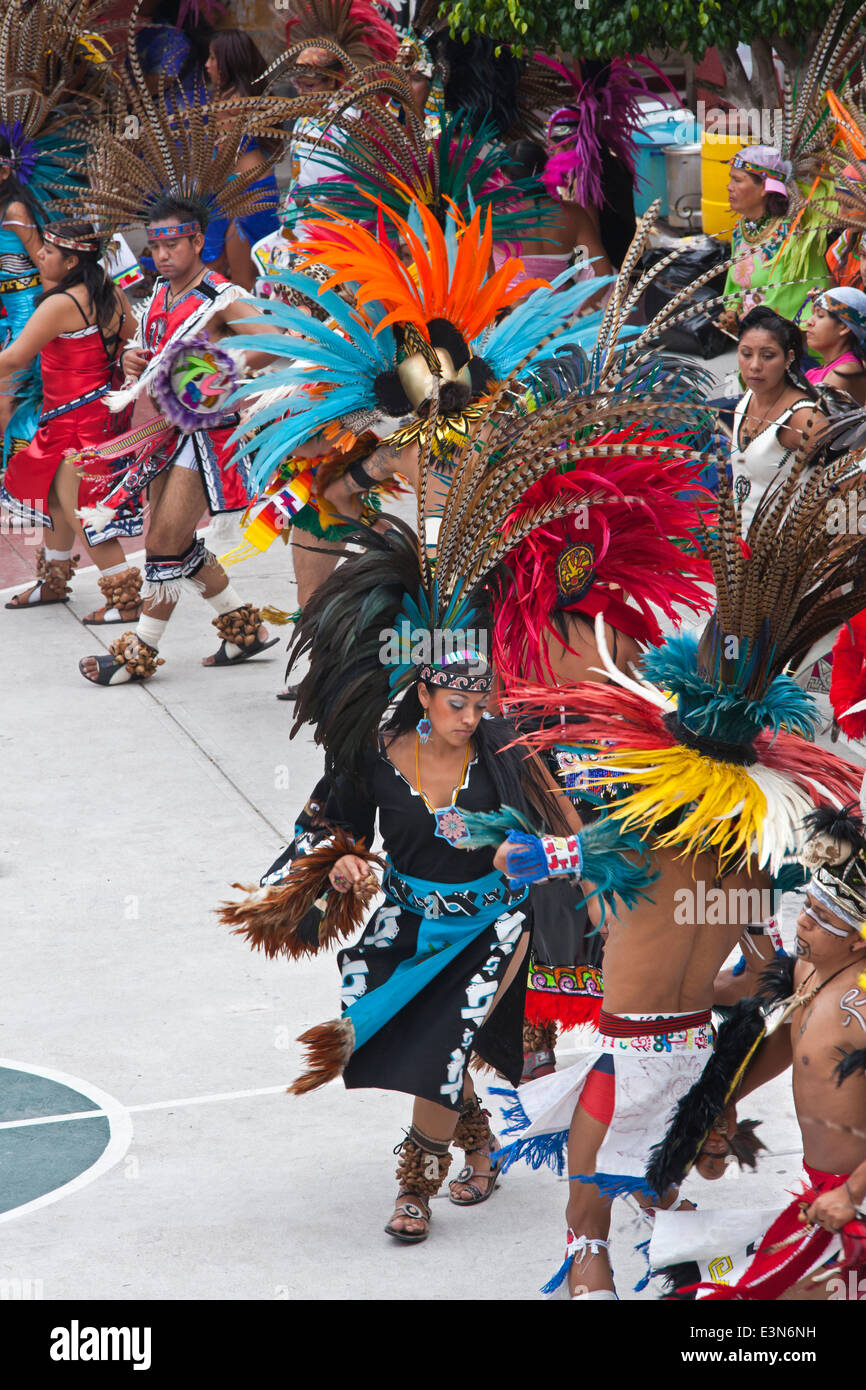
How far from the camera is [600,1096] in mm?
3807

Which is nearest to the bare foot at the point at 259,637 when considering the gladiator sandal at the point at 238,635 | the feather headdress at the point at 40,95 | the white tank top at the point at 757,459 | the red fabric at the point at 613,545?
the gladiator sandal at the point at 238,635

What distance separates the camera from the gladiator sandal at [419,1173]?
4.18 meters

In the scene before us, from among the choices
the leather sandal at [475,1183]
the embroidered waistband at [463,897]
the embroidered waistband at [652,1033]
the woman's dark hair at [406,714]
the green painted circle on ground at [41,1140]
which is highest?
the woman's dark hair at [406,714]

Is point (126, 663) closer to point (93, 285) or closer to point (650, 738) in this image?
point (93, 285)

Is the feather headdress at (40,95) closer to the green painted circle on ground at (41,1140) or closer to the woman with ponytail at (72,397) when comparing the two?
the woman with ponytail at (72,397)

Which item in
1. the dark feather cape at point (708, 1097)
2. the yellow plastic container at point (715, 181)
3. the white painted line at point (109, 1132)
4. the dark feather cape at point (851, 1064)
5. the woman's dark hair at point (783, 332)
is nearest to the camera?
the dark feather cape at point (851, 1064)

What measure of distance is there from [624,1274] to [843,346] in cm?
423

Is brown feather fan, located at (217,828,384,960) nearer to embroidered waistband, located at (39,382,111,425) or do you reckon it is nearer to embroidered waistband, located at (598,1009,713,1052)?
embroidered waistband, located at (598,1009,713,1052)

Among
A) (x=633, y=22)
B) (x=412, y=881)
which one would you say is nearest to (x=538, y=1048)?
(x=412, y=881)

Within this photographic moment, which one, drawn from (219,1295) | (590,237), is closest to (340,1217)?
(219,1295)

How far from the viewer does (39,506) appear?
850 cm

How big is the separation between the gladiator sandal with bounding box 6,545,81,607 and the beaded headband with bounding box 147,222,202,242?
1.88 metres

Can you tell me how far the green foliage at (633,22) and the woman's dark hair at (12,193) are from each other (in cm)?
244

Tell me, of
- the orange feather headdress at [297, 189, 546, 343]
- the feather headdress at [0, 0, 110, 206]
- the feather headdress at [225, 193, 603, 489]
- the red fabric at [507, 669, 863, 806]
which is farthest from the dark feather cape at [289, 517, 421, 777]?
the feather headdress at [0, 0, 110, 206]
